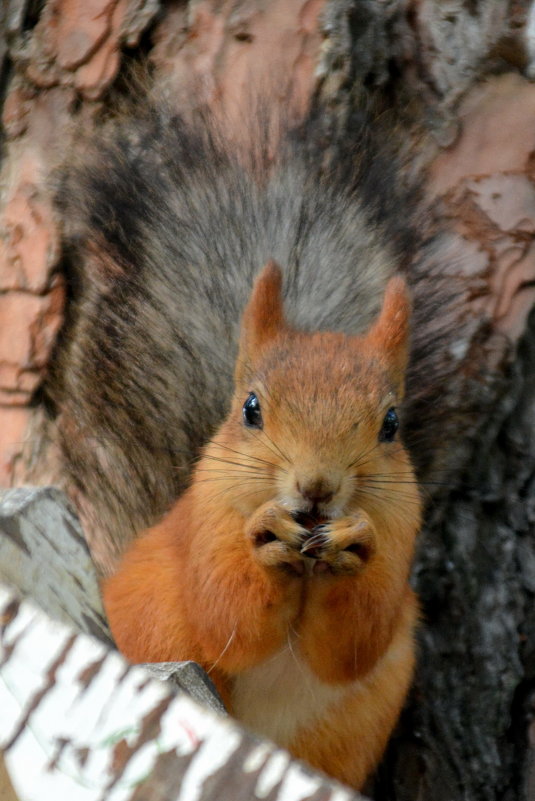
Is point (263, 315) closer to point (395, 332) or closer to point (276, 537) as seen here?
point (395, 332)

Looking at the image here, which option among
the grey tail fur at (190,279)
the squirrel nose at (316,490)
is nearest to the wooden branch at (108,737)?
the squirrel nose at (316,490)

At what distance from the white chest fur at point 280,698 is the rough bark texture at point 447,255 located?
53cm

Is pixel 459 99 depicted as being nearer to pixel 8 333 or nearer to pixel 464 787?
pixel 8 333

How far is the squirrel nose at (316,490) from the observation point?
1170mm

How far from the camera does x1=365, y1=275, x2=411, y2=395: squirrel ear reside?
4.82 feet

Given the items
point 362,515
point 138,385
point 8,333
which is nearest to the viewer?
point 362,515

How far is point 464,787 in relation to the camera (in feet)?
5.96

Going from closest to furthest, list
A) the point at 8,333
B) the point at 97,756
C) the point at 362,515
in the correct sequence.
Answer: the point at 97,756
the point at 362,515
the point at 8,333

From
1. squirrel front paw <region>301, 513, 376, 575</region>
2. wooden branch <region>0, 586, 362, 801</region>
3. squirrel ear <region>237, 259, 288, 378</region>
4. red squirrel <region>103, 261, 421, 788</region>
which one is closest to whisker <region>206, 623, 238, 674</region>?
red squirrel <region>103, 261, 421, 788</region>

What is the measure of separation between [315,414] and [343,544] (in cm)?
16

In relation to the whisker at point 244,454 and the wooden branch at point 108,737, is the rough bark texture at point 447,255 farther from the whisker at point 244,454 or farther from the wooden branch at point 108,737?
the wooden branch at point 108,737

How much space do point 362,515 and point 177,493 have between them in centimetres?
61

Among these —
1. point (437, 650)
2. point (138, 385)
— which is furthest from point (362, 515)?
point (437, 650)

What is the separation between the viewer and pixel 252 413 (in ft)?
4.46
